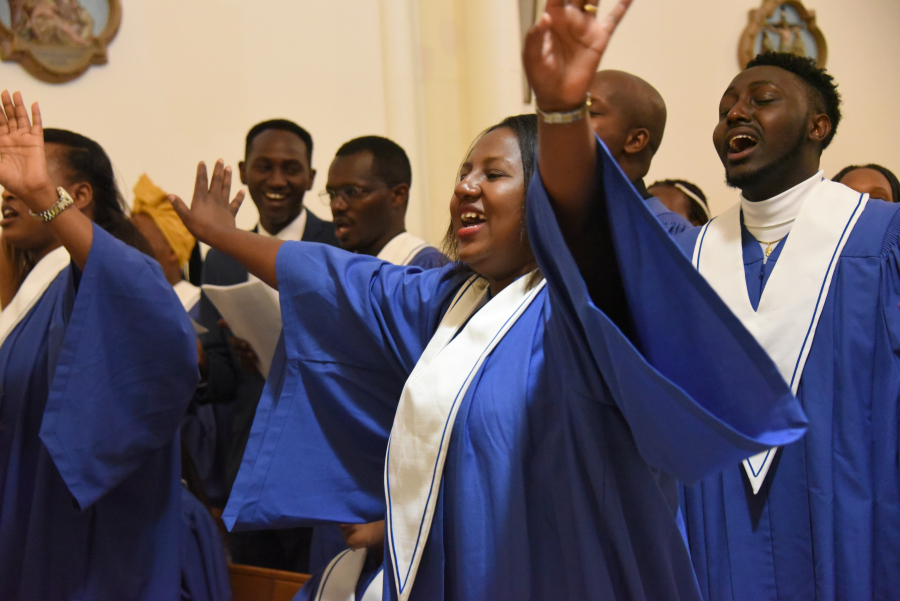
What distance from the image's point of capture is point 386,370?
2016 millimetres

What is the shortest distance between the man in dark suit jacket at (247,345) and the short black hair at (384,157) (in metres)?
0.40

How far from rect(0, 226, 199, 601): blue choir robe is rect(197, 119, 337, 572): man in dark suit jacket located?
808 millimetres

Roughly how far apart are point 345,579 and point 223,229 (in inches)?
39.3

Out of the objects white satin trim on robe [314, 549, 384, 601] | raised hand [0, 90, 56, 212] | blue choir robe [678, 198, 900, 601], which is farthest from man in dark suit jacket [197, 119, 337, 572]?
blue choir robe [678, 198, 900, 601]

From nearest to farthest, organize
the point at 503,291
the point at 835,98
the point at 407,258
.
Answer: the point at 503,291 → the point at 835,98 → the point at 407,258

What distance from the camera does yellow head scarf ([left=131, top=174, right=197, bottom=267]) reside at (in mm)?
4383

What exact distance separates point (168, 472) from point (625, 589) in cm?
156

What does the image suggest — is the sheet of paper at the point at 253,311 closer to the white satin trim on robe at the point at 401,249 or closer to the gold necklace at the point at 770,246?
the white satin trim on robe at the point at 401,249

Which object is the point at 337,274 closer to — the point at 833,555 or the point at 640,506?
the point at 640,506

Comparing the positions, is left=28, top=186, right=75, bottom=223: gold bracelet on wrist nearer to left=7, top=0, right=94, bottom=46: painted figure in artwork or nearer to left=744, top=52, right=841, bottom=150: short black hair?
left=744, top=52, right=841, bottom=150: short black hair

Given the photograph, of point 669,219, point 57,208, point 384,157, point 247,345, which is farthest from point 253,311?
point 669,219

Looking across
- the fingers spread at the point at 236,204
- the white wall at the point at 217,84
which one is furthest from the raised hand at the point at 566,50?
the white wall at the point at 217,84

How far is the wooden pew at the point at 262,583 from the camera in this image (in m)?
2.51

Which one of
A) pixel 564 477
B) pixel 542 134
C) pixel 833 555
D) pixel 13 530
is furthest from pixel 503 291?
pixel 13 530
